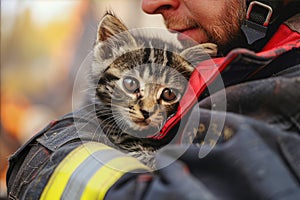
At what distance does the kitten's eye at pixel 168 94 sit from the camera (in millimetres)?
1645

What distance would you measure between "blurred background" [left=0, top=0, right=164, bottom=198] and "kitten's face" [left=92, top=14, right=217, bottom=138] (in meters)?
3.29

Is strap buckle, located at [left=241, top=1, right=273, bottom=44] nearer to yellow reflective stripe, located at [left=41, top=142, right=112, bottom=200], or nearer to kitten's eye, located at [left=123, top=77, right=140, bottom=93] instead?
kitten's eye, located at [left=123, top=77, right=140, bottom=93]

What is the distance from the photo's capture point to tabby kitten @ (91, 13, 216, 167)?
1.58 meters

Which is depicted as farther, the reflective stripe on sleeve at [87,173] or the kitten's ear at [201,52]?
the kitten's ear at [201,52]

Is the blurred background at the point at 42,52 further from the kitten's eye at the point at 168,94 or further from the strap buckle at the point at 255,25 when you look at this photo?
the strap buckle at the point at 255,25

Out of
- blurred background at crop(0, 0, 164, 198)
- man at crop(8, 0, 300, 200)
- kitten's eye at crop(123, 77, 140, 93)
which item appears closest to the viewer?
man at crop(8, 0, 300, 200)

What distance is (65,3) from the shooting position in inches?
233

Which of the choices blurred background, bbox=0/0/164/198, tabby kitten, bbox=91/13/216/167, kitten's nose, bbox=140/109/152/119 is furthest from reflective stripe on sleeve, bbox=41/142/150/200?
blurred background, bbox=0/0/164/198

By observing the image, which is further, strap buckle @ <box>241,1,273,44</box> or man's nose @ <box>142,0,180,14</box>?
man's nose @ <box>142,0,180,14</box>

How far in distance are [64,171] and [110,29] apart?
781 mm

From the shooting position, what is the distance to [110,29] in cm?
182

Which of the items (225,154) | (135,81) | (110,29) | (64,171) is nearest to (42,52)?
(110,29)

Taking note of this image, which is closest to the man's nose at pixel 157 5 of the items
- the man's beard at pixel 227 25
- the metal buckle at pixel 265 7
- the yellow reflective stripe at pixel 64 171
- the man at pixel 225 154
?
the man's beard at pixel 227 25

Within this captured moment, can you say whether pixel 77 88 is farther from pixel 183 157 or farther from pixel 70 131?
pixel 183 157
